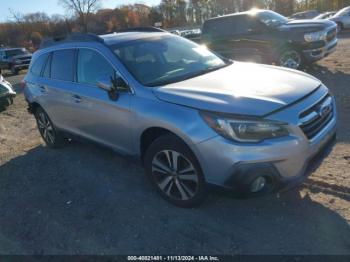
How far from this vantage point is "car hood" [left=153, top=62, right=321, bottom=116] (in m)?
3.39

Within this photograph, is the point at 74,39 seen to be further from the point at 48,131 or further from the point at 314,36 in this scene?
the point at 314,36

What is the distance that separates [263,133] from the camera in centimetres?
331

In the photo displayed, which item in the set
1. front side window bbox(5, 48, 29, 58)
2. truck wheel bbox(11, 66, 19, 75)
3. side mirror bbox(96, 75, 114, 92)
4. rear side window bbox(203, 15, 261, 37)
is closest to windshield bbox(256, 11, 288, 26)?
rear side window bbox(203, 15, 261, 37)

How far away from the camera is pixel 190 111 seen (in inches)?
140

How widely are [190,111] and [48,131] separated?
3.69m

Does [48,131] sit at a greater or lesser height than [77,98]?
lesser

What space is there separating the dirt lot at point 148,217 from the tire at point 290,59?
5382 millimetres

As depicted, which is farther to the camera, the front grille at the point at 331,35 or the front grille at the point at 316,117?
the front grille at the point at 331,35

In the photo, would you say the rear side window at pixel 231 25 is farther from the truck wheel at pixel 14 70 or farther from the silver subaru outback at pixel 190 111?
the truck wheel at pixel 14 70

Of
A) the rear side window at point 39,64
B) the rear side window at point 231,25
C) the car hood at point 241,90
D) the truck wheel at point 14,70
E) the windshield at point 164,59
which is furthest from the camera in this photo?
the truck wheel at point 14,70

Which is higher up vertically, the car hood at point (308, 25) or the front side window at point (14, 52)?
the car hood at point (308, 25)

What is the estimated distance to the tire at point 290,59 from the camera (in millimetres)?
10461

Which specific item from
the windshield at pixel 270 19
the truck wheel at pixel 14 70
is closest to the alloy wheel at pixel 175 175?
the windshield at pixel 270 19

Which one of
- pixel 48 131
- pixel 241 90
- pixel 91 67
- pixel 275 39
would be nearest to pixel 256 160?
pixel 241 90
